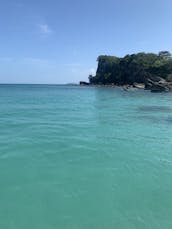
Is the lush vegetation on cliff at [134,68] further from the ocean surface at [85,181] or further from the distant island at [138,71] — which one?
the ocean surface at [85,181]

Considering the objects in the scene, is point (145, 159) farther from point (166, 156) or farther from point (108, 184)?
point (108, 184)

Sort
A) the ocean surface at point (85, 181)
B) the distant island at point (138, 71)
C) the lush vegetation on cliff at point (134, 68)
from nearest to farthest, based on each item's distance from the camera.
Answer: the ocean surface at point (85, 181) < the distant island at point (138, 71) < the lush vegetation on cliff at point (134, 68)

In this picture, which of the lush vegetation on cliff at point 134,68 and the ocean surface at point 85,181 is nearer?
the ocean surface at point 85,181

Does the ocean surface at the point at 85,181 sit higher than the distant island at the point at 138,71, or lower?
lower

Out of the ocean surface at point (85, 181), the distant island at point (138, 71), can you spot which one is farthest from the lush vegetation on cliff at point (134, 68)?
the ocean surface at point (85, 181)

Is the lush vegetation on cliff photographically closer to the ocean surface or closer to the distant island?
the distant island

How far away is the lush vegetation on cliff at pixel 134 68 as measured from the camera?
3399 inches

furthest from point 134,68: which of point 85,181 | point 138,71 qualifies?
point 85,181

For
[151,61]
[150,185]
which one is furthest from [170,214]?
[151,61]

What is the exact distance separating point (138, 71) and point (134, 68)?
2.76m

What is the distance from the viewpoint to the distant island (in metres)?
76.7

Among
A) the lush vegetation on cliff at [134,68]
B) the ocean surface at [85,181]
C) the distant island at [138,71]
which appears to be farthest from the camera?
the lush vegetation on cliff at [134,68]

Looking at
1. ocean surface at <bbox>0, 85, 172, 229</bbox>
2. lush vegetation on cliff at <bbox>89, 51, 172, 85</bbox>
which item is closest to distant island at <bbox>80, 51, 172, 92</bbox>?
lush vegetation on cliff at <bbox>89, 51, 172, 85</bbox>

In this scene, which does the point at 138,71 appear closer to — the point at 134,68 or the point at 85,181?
the point at 134,68
